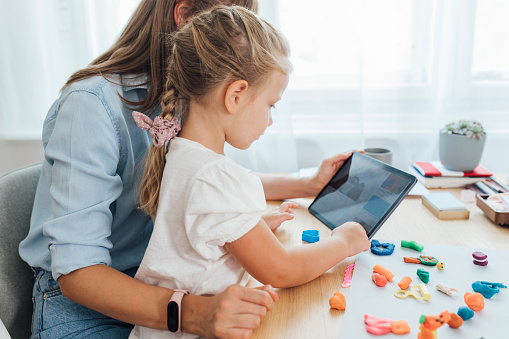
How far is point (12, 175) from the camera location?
1.04 metres

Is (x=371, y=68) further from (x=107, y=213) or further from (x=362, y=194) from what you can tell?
(x=107, y=213)

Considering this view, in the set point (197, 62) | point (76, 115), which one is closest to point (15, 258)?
point (76, 115)

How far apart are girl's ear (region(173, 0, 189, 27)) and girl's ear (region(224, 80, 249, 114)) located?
25cm

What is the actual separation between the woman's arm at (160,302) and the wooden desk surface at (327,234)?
4 cm

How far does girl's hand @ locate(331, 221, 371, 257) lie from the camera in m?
0.87

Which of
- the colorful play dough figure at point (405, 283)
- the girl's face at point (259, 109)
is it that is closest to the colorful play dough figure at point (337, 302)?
the colorful play dough figure at point (405, 283)

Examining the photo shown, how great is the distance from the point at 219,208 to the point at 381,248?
0.38 metres

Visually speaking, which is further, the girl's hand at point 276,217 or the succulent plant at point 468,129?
the succulent plant at point 468,129

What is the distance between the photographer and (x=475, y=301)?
2.27 feet

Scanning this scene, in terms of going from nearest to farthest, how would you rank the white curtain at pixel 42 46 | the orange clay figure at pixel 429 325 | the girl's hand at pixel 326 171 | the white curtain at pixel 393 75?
1. the orange clay figure at pixel 429 325
2. the girl's hand at pixel 326 171
3. the white curtain at pixel 393 75
4. the white curtain at pixel 42 46

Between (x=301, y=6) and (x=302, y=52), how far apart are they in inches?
6.4

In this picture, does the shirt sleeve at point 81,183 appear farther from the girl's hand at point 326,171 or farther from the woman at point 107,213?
the girl's hand at point 326,171

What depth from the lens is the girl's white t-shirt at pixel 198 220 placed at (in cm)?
71

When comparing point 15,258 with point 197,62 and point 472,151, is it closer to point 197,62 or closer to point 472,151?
point 197,62
